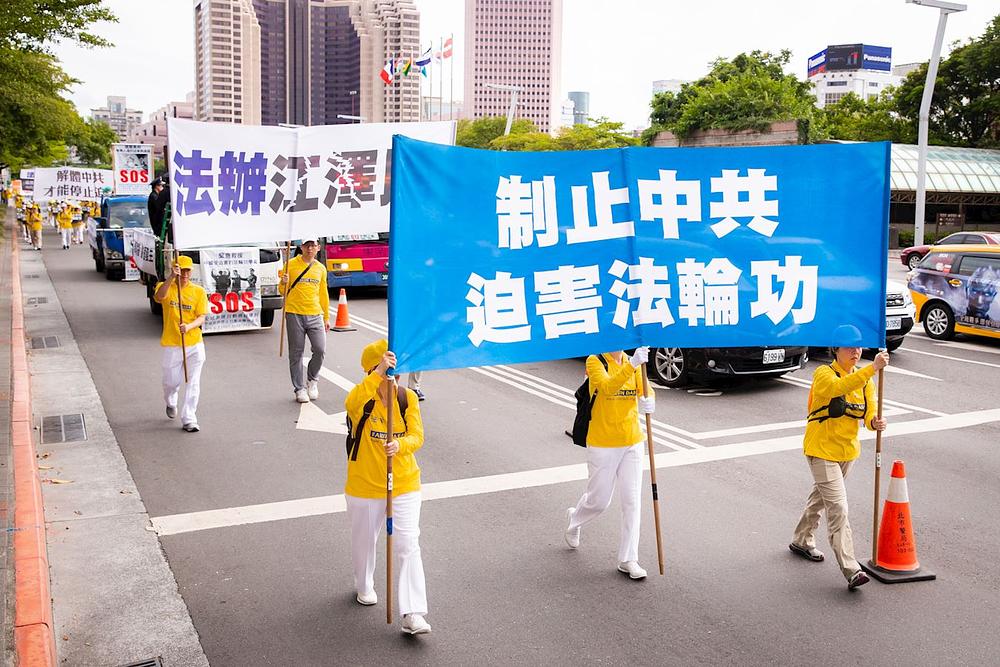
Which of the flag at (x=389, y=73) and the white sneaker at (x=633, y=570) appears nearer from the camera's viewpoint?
the white sneaker at (x=633, y=570)

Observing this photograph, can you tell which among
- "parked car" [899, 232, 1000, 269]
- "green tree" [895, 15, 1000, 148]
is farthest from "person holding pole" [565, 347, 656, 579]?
"green tree" [895, 15, 1000, 148]

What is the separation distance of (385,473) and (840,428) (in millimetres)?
3020

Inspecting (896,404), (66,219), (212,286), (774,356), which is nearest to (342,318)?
(212,286)

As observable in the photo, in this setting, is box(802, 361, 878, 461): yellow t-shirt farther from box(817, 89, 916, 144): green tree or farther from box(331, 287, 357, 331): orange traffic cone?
box(817, 89, 916, 144): green tree

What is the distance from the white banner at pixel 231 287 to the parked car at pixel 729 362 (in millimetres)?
7902

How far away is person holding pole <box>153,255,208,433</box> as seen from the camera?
10.1 m

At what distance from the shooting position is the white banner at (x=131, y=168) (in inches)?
1201

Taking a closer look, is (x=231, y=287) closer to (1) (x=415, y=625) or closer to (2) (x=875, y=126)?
(1) (x=415, y=625)

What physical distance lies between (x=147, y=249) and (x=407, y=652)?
52.6 feet

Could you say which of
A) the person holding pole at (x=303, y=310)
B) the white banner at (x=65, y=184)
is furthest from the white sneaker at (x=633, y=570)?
the white banner at (x=65, y=184)

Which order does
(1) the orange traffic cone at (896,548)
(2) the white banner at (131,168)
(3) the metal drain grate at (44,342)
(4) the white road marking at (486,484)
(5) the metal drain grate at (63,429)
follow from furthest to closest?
(2) the white banner at (131,168)
(3) the metal drain grate at (44,342)
(5) the metal drain grate at (63,429)
(4) the white road marking at (486,484)
(1) the orange traffic cone at (896,548)

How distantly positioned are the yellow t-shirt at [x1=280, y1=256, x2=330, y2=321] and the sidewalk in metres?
2.53

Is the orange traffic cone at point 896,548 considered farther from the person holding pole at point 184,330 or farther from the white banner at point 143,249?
the white banner at point 143,249

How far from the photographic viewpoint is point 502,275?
574 cm
